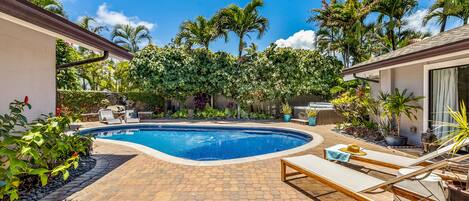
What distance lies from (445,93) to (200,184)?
7297mm

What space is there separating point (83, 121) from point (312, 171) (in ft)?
52.5

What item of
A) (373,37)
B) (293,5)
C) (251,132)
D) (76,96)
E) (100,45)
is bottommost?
(251,132)

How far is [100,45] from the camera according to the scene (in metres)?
5.55

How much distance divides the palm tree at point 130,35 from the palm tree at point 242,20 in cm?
1245

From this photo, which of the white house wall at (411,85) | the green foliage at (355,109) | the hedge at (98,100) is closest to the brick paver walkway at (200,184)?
the white house wall at (411,85)

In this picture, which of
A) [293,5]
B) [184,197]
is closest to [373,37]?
[293,5]

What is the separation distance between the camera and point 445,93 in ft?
22.1

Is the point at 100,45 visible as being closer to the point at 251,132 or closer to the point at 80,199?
the point at 80,199

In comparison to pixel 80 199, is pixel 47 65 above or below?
above

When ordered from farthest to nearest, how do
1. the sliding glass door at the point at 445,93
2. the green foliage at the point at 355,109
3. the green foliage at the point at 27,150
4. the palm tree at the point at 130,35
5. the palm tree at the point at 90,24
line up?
the palm tree at the point at 130,35 → the palm tree at the point at 90,24 → the green foliage at the point at 355,109 → the sliding glass door at the point at 445,93 → the green foliage at the point at 27,150

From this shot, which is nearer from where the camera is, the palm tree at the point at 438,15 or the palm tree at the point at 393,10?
the palm tree at the point at 393,10

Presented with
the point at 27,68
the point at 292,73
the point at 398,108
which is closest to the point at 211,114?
the point at 292,73

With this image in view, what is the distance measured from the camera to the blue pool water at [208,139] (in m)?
8.87

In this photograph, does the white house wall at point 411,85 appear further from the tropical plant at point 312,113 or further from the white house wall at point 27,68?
the white house wall at point 27,68
